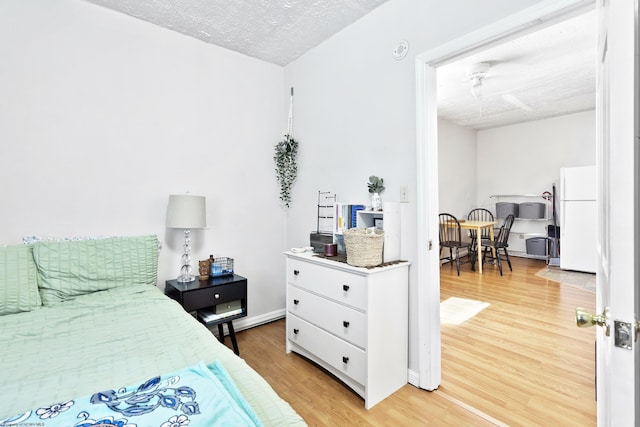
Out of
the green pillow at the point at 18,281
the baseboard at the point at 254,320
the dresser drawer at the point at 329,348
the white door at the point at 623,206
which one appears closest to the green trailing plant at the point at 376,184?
the dresser drawer at the point at 329,348

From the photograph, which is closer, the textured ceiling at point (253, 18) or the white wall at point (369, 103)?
the white wall at point (369, 103)

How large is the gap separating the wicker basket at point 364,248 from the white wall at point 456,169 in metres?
4.03

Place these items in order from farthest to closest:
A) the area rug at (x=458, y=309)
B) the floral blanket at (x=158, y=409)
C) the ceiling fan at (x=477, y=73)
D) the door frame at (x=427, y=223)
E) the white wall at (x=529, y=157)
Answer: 1. the white wall at (x=529, y=157)
2. the ceiling fan at (x=477, y=73)
3. the area rug at (x=458, y=309)
4. the door frame at (x=427, y=223)
5. the floral blanket at (x=158, y=409)

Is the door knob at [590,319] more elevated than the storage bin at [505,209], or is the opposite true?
the storage bin at [505,209]

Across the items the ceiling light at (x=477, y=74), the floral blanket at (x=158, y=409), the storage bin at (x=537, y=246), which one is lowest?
the storage bin at (x=537, y=246)

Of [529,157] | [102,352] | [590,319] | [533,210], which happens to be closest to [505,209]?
[533,210]

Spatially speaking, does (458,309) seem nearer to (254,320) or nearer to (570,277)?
(254,320)

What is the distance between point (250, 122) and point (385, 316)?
6.83ft

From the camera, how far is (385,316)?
6.23ft

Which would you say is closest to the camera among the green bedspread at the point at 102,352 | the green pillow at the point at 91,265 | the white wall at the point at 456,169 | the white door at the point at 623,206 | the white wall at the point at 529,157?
the white door at the point at 623,206

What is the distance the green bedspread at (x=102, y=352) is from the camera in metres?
0.95

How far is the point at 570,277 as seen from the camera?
448 centimetres

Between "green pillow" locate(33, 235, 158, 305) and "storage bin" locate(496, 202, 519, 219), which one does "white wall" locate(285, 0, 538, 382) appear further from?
"storage bin" locate(496, 202, 519, 219)

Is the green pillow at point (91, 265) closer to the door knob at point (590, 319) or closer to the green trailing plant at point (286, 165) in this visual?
the green trailing plant at point (286, 165)
